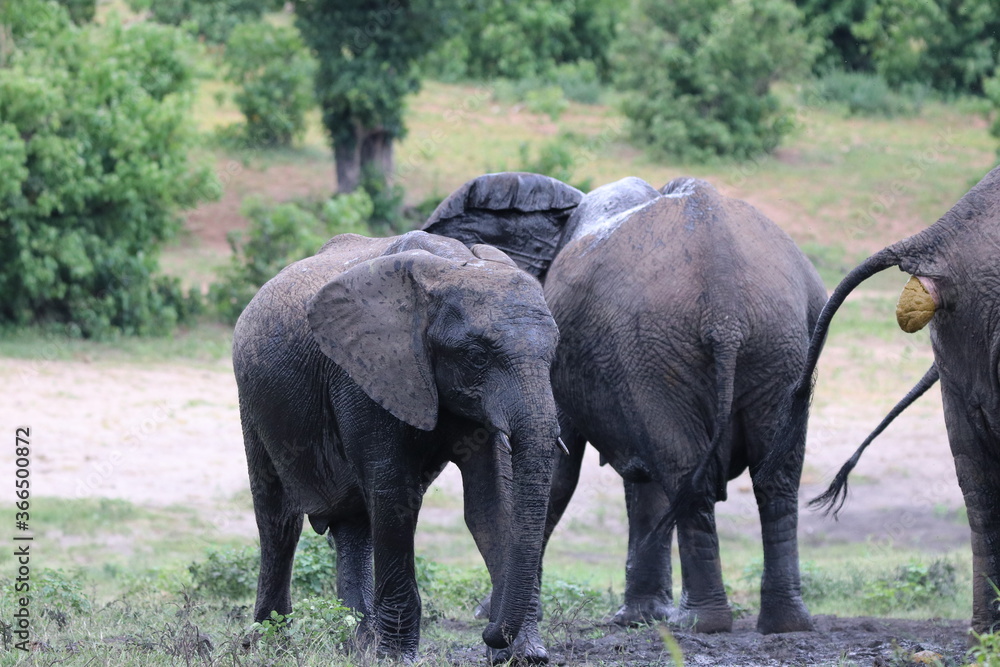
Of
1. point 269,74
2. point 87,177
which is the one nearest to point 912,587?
point 87,177

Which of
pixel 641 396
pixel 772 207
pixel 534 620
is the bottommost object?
pixel 772 207

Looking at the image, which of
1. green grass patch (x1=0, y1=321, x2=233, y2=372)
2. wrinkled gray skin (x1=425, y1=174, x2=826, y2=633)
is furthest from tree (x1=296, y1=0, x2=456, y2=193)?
wrinkled gray skin (x1=425, y1=174, x2=826, y2=633)

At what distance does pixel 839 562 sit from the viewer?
9.03m

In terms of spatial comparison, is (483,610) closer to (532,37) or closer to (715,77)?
(715,77)

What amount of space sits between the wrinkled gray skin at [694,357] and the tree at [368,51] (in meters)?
13.6

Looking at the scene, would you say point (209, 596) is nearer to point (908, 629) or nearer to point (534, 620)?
point (534, 620)

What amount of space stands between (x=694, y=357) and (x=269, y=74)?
667 inches

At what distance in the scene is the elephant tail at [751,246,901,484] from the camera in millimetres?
4699

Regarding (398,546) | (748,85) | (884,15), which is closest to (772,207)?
(748,85)

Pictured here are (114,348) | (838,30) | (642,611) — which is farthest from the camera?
(838,30)

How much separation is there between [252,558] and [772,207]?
15760 millimetres

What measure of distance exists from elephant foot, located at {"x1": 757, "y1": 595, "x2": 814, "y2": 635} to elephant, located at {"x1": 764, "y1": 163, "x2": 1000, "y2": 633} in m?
1.09

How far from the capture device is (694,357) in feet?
18.3

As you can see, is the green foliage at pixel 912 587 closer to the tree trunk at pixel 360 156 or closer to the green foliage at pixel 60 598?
the green foliage at pixel 60 598
